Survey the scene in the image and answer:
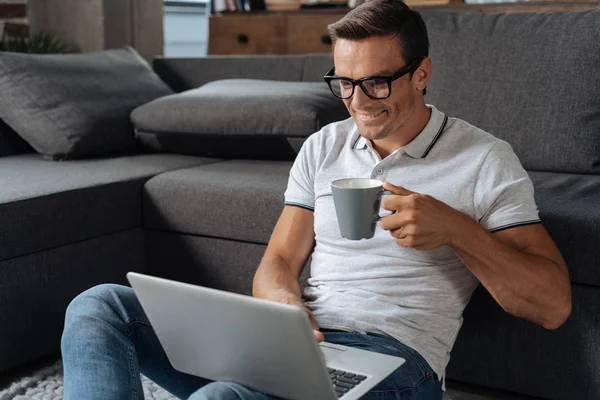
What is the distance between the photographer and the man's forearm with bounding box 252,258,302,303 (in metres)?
1.52

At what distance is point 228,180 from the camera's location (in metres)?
2.26

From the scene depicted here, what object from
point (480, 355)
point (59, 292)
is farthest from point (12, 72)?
point (480, 355)

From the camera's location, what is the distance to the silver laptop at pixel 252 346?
109cm

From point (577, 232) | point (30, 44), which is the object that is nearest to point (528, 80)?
point (577, 232)

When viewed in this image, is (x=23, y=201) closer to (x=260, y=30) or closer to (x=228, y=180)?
(x=228, y=180)

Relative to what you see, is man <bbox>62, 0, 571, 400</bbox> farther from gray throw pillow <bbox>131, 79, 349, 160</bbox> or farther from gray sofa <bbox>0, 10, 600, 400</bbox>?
gray throw pillow <bbox>131, 79, 349, 160</bbox>

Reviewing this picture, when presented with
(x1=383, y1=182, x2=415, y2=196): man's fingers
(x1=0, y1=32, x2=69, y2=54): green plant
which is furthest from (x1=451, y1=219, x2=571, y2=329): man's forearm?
(x1=0, y1=32, x2=69, y2=54): green plant

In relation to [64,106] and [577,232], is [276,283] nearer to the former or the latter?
[577,232]

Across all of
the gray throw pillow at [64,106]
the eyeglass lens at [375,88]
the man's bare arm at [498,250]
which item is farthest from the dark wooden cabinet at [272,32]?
the man's bare arm at [498,250]

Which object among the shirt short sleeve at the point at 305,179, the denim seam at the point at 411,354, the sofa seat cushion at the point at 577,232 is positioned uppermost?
the shirt short sleeve at the point at 305,179

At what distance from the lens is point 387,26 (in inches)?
57.0

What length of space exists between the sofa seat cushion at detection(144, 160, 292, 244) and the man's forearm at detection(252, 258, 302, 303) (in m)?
0.52

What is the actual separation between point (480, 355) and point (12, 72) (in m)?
1.73

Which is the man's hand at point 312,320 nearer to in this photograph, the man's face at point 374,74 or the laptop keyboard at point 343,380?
the laptop keyboard at point 343,380
